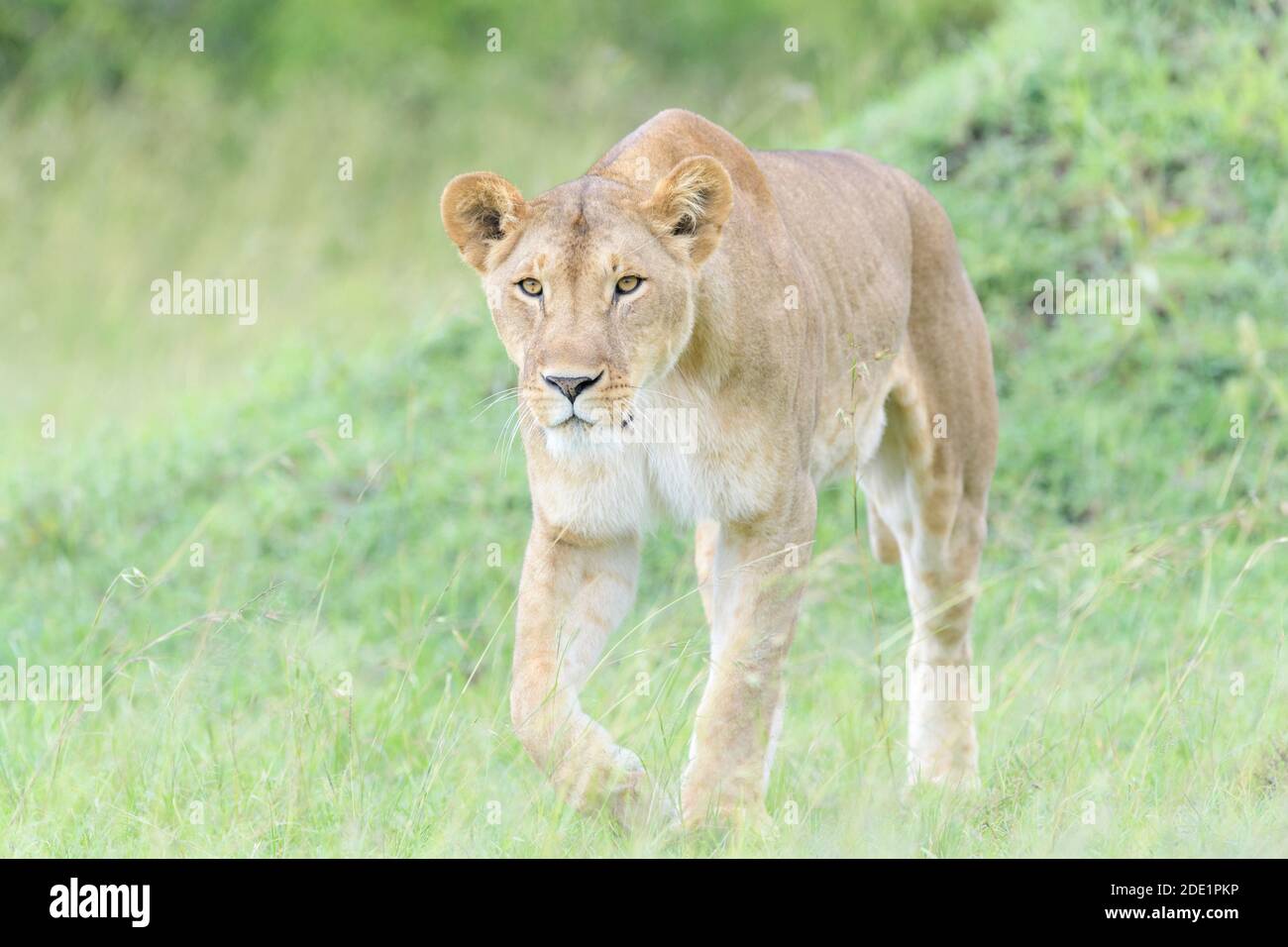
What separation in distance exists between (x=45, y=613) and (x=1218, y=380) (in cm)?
435

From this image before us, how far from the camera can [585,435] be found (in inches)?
148

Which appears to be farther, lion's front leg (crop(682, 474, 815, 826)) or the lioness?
lion's front leg (crop(682, 474, 815, 826))

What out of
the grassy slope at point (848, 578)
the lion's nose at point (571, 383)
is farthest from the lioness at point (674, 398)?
the grassy slope at point (848, 578)

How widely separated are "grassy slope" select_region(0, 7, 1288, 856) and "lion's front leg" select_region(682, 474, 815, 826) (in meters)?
0.10

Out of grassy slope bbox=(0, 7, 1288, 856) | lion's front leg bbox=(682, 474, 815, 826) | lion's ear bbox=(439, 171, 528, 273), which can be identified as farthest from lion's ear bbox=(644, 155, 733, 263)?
grassy slope bbox=(0, 7, 1288, 856)

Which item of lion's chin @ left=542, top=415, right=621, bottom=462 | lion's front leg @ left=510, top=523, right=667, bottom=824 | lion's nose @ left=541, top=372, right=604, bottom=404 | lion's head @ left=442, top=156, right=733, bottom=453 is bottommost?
lion's front leg @ left=510, top=523, right=667, bottom=824

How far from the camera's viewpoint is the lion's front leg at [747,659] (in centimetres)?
392

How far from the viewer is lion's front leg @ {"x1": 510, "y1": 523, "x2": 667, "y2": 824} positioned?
368 cm

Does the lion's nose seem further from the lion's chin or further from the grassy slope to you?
the grassy slope

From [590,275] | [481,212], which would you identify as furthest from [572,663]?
[481,212]

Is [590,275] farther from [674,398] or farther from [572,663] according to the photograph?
[572,663]

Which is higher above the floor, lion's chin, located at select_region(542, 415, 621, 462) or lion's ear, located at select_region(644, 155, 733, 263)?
lion's ear, located at select_region(644, 155, 733, 263)
